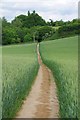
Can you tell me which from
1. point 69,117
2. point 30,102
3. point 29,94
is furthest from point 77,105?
point 29,94

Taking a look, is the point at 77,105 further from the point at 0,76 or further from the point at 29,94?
the point at 29,94

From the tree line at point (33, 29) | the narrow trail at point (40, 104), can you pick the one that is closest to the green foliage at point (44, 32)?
the tree line at point (33, 29)

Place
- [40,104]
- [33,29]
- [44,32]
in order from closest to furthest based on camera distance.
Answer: [40,104]
[33,29]
[44,32]

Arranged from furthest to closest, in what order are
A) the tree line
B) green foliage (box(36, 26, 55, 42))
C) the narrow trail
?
green foliage (box(36, 26, 55, 42)) → the tree line → the narrow trail

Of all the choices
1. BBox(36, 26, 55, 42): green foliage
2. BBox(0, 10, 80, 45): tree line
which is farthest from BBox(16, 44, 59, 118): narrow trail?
BBox(36, 26, 55, 42): green foliage

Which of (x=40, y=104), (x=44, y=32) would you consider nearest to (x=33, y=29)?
(x=44, y=32)

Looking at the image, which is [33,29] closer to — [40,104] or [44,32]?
[44,32]

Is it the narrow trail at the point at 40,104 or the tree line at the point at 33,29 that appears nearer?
the narrow trail at the point at 40,104

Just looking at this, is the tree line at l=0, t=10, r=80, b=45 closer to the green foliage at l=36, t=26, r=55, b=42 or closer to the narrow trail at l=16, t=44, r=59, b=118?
the green foliage at l=36, t=26, r=55, b=42

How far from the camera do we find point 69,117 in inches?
239

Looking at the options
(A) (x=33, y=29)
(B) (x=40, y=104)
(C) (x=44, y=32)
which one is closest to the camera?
(B) (x=40, y=104)

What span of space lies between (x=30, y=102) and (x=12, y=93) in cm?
191

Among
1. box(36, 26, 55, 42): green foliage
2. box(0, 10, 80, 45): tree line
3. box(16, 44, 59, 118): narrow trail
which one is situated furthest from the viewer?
box(36, 26, 55, 42): green foliage

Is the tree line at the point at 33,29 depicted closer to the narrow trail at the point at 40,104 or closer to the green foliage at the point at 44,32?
the green foliage at the point at 44,32
